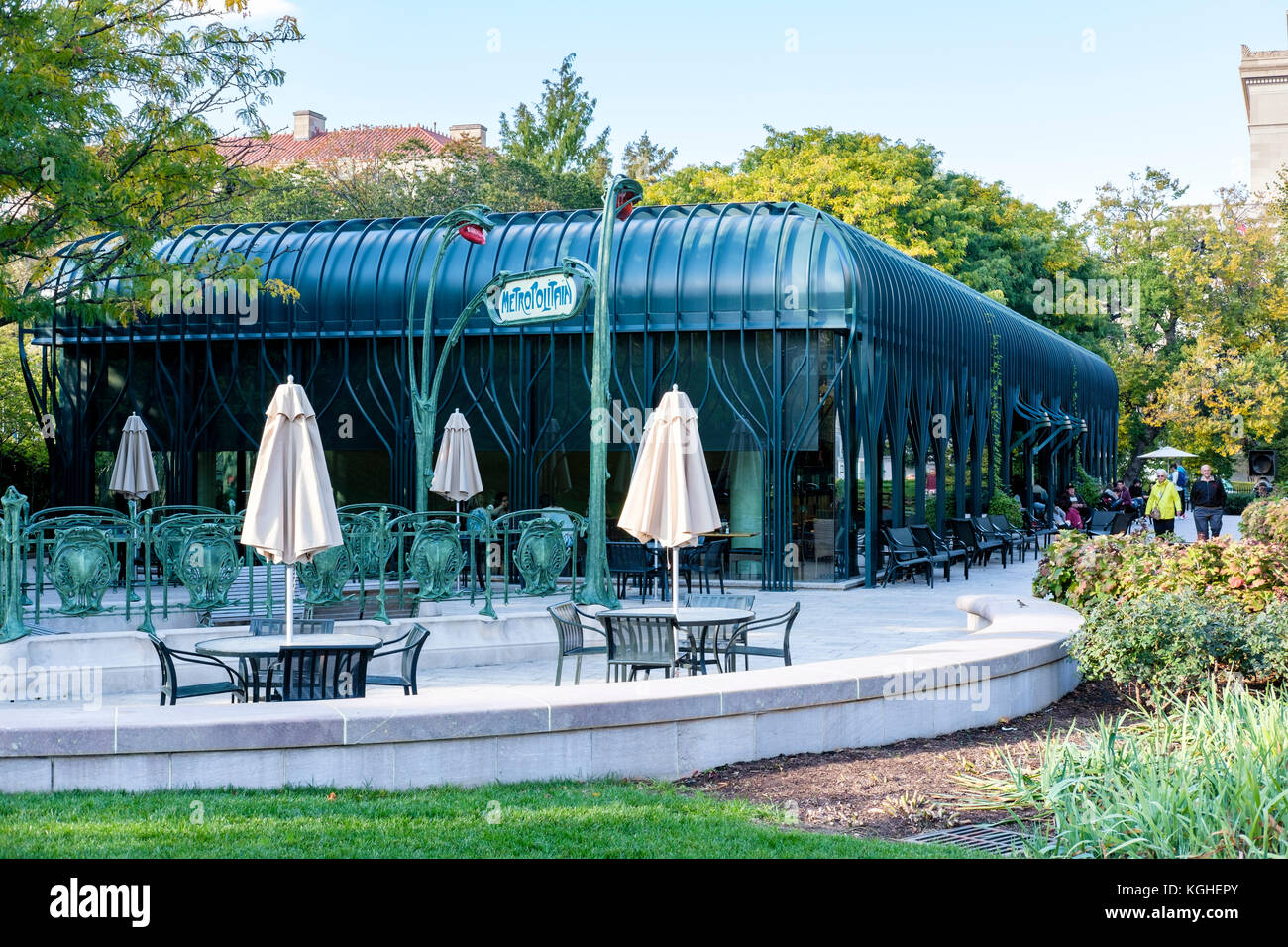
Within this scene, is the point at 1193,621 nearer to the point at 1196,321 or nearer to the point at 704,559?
the point at 704,559

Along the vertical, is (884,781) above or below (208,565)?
below

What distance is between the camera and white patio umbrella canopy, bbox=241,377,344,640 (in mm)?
9141

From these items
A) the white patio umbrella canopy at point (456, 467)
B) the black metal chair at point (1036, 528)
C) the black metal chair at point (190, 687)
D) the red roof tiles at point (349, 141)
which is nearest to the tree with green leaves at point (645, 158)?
the red roof tiles at point (349, 141)

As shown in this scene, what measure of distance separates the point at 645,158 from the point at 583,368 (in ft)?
192

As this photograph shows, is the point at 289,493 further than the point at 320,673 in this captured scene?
Yes

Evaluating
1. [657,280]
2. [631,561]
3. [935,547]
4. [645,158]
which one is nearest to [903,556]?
[935,547]

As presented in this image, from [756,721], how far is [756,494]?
1341 cm

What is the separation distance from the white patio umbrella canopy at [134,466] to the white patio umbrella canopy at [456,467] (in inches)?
166

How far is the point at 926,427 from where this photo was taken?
24.6 meters

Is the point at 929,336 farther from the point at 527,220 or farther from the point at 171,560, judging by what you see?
the point at 171,560

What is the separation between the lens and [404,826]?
5.90 m

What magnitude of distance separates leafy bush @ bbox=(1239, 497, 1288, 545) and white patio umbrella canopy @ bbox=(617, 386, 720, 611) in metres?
4.83

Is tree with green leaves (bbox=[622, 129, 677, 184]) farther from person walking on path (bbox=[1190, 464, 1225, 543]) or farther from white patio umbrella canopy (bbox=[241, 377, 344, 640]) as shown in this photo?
white patio umbrella canopy (bbox=[241, 377, 344, 640])

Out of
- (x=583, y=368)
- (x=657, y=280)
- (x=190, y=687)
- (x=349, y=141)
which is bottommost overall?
(x=190, y=687)
